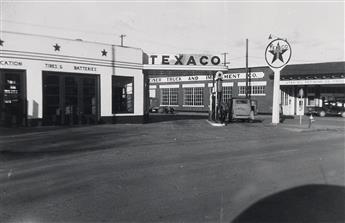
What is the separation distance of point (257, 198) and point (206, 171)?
97.4 inches

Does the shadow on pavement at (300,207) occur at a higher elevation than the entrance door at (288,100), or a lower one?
lower

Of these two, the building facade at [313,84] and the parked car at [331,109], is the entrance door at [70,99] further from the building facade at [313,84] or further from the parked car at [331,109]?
the parked car at [331,109]

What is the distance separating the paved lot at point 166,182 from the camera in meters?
5.71

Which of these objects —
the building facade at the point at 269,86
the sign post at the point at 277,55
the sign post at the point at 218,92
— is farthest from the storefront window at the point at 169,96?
the sign post at the point at 218,92

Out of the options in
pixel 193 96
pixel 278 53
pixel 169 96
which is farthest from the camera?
pixel 169 96

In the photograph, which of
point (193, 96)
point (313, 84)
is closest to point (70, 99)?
point (313, 84)

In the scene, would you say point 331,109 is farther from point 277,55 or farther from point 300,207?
point 300,207

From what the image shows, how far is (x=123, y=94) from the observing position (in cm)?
2378

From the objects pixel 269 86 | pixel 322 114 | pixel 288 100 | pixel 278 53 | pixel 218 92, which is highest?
pixel 278 53

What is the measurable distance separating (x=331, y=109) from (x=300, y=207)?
131 ft

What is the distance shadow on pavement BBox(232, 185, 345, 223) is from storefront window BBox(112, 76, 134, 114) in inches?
669

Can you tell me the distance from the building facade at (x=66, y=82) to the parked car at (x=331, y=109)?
2600 cm

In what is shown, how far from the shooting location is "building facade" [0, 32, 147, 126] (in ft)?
62.6

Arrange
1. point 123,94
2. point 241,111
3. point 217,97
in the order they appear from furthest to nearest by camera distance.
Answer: point 241,111, point 217,97, point 123,94
